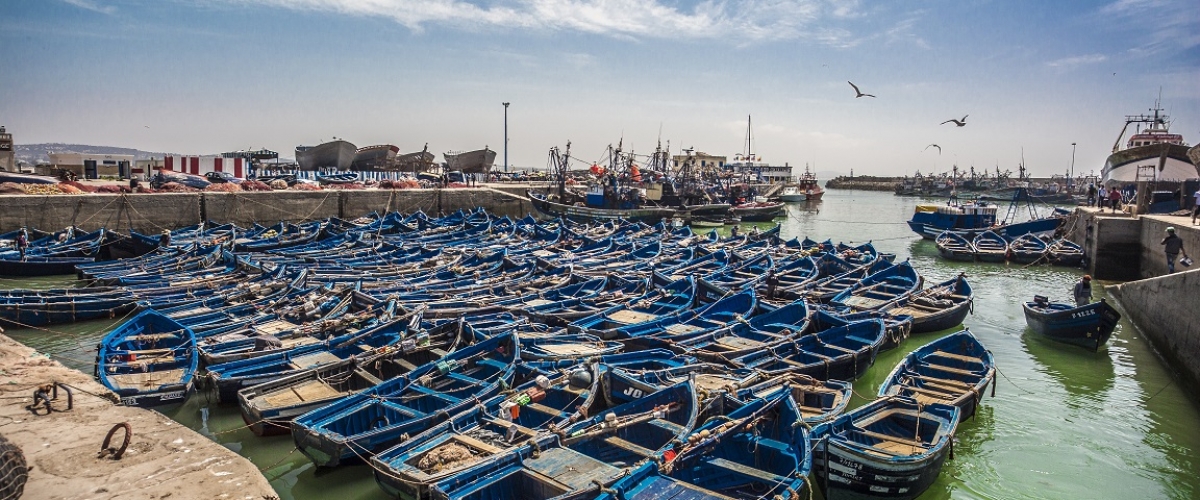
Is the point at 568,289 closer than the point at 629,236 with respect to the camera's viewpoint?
Yes

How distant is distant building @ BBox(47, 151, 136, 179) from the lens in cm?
5609

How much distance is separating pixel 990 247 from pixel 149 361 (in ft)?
131

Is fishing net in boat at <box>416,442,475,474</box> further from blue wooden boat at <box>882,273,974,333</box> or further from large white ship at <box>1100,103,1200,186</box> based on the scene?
large white ship at <box>1100,103,1200,186</box>

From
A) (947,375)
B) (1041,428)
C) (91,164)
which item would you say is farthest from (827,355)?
(91,164)

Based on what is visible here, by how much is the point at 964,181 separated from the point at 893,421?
14198cm

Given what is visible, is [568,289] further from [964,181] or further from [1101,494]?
[964,181]

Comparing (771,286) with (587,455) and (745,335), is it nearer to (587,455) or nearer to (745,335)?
(745,335)

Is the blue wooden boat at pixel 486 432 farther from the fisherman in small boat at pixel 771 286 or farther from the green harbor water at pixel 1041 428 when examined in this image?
the fisherman in small boat at pixel 771 286

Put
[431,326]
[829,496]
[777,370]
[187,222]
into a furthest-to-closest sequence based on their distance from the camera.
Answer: [187,222], [431,326], [777,370], [829,496]

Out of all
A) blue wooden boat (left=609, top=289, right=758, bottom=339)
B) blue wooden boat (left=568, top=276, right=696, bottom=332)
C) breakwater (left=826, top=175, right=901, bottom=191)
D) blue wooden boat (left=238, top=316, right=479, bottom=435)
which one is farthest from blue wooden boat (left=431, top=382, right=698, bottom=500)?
breakwater (left=826, top=175, right=901, bottom=191)

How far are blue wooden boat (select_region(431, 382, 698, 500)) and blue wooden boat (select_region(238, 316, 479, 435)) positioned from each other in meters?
4.28

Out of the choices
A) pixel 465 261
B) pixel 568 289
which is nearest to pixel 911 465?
pixel 568 289

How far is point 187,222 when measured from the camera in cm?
3744

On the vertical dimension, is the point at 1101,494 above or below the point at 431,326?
below
